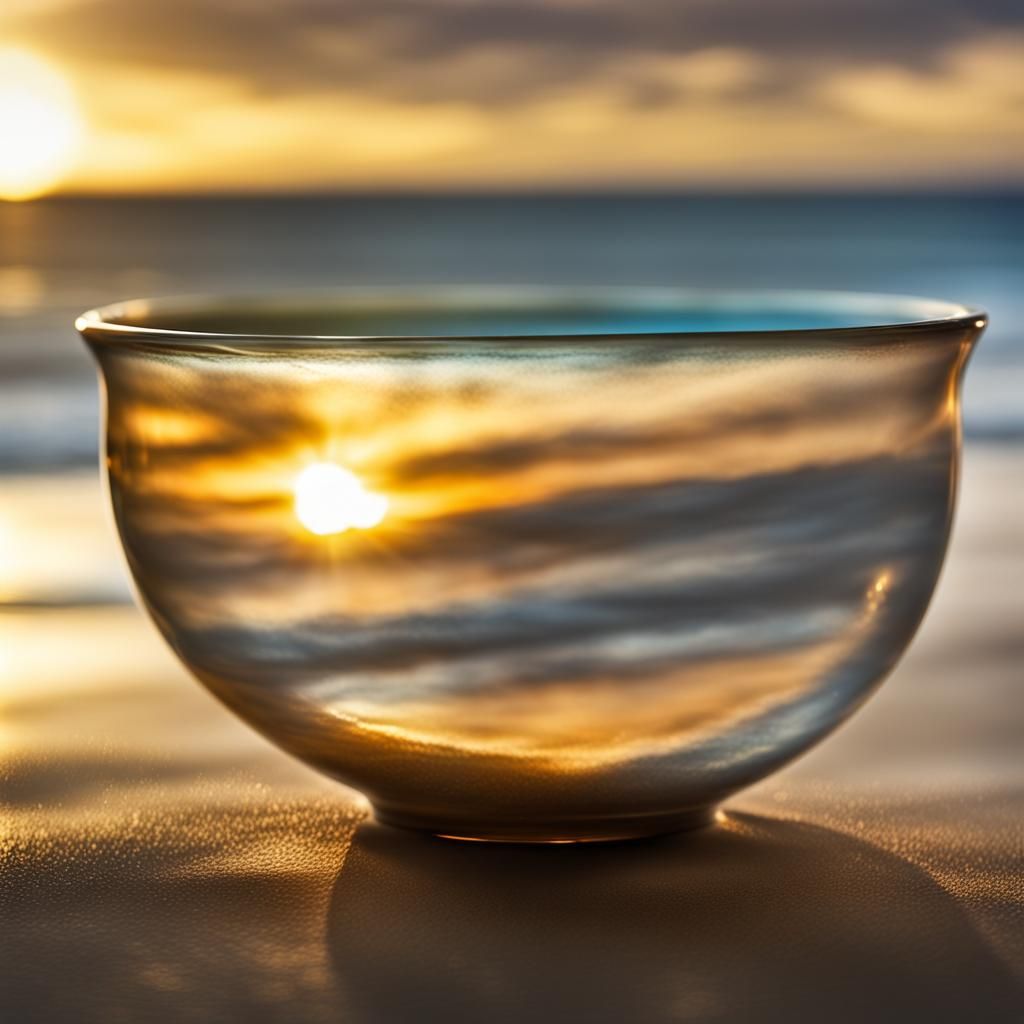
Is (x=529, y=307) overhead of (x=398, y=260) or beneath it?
beneath

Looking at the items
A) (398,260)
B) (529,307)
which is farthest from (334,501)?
(398,260)

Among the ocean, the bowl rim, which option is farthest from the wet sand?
the ocean

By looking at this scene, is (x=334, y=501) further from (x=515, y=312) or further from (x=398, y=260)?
(x=398, y=260)

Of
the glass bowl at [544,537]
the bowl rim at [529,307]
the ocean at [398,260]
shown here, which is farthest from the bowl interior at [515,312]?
the ocean at [398,260]

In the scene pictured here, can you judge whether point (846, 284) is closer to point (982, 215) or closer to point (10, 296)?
point (10, 296)

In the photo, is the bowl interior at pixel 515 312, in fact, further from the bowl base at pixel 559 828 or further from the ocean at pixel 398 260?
the ocean at pixel 398 260

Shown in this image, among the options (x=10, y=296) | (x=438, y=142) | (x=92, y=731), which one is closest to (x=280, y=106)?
(x=438, y=142)

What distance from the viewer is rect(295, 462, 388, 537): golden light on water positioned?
15.4 inches

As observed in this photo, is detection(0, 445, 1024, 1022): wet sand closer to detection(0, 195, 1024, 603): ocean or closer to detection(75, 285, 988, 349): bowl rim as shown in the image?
detection(75, 285, 988, 349): bowl rim

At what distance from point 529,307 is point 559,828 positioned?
0.76ft

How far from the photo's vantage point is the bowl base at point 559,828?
441 millimetres

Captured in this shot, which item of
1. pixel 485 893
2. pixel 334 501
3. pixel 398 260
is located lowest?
pixel 485 893

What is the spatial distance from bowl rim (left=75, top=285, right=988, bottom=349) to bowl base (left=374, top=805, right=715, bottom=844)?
0.13 metres

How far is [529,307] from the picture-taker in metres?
0.61
